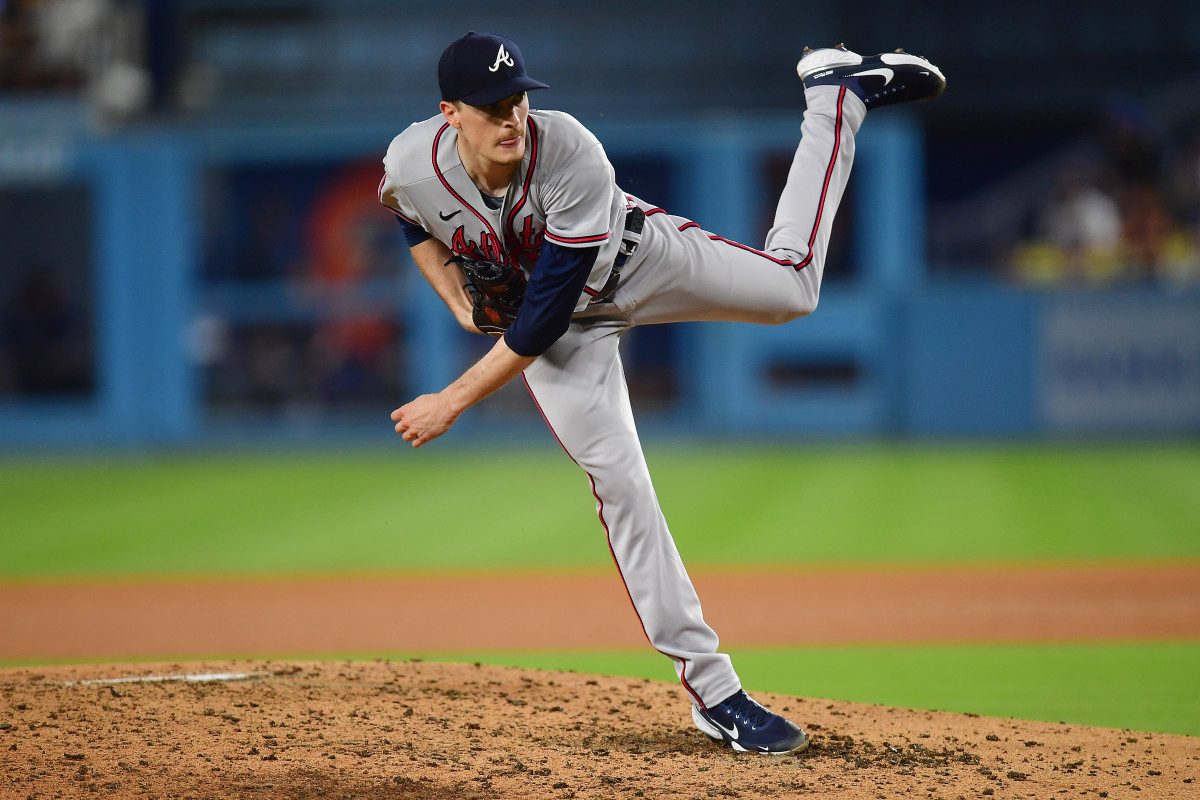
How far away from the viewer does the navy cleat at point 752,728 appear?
10.9ft

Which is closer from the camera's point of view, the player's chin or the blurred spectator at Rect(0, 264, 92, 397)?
the player's chin

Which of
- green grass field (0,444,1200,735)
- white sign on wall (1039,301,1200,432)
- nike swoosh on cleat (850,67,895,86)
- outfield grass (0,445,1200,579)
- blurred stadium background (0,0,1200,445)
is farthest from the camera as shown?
blurred stadium background (0,0,1200,445)

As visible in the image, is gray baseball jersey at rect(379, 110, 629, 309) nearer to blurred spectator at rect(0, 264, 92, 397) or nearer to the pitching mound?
the pitching mound

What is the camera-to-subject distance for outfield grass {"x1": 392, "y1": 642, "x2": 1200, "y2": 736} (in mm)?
3938

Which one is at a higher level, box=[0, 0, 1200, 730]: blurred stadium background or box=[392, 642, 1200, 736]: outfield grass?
box=[0, 0, 1200, 730]: blurred stadium background

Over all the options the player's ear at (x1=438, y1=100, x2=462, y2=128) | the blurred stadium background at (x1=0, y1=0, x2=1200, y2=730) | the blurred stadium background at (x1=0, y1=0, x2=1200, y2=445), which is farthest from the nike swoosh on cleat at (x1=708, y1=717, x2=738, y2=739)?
the blurred stadium background at (x1=0, y1=0, x2=1200, y2=445)

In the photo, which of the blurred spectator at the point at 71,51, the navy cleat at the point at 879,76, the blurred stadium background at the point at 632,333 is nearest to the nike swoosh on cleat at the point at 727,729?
the navy cleat at the point at 879,76

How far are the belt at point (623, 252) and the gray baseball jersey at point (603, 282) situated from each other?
0.08ft

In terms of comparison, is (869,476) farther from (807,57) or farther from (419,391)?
(807,57)

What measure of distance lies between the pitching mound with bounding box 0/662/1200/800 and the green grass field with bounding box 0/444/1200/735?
522 millimetres

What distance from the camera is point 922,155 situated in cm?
1934

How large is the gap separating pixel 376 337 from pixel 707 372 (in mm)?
5029

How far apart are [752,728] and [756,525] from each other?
4.63 m

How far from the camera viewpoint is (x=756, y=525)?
793 cm
